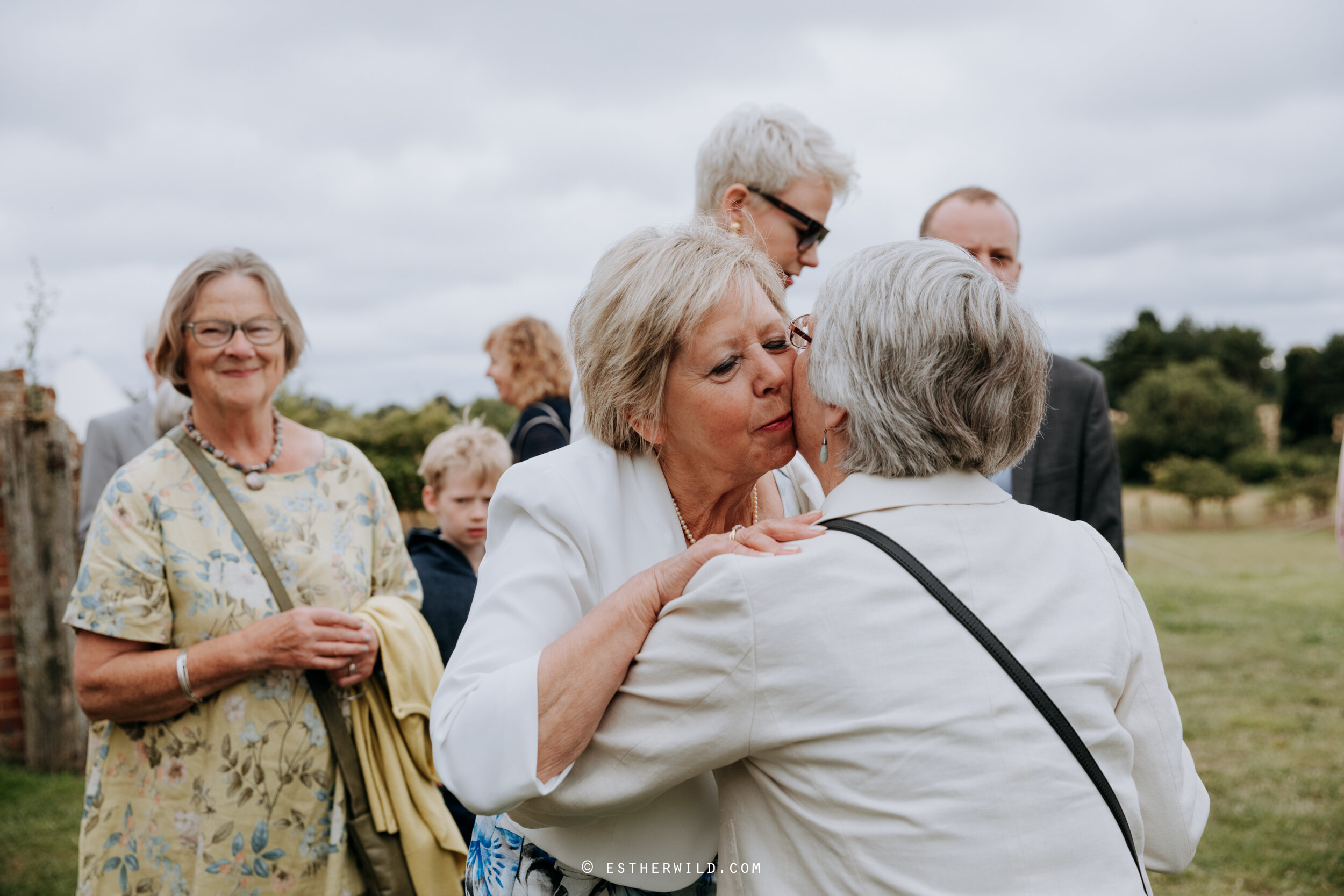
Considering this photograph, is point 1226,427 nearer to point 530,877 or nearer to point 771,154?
point 771,154

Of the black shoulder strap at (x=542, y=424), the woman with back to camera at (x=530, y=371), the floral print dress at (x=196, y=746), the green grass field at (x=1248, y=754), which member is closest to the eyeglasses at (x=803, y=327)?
the floral print dress at (x=196, y=746)

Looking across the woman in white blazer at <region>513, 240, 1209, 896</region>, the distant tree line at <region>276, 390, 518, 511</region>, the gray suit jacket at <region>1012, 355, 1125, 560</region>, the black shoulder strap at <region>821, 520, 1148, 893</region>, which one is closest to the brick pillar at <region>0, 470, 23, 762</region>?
the distant tree line at <region>276, 390, 518, 511</region>

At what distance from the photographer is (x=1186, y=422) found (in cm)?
3825

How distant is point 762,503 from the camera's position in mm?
2215

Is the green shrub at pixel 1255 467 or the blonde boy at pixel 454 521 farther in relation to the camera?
the green shrub at pixel 1255 467

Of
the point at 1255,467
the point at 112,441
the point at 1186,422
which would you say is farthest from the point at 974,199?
the point at 1186,422

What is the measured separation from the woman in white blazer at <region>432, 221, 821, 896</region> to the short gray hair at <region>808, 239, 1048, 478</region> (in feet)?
0.74

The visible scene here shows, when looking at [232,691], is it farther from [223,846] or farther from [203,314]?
[203,314]

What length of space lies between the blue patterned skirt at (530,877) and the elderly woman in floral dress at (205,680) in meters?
0.90

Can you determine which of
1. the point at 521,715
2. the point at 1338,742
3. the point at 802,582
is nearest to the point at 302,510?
the point at 521,715

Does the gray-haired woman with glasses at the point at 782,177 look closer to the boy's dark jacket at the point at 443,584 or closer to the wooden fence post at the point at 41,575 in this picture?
the boy's dark jacket at the point at 443,584

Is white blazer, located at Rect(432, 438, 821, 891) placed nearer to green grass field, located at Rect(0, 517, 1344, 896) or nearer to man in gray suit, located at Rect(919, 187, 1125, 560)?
man in gray suit, located at Rect(919, 187, 1125, 560)

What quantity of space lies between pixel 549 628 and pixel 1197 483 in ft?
100

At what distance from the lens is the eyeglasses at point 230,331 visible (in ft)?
9.26
